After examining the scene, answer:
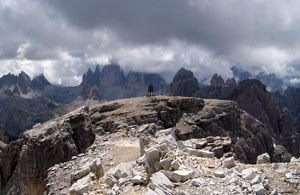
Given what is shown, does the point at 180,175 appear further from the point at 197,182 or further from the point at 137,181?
the point at 137,181

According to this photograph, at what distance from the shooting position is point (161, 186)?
11.8 meters

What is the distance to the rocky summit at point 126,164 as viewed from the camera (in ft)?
40.3

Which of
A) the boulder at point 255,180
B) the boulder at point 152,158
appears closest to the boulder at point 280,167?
the boulder at point 255,180

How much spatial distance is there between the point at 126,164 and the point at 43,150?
13.5 m

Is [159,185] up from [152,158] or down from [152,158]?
down

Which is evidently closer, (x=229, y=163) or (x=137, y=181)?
(x=137, y=181)

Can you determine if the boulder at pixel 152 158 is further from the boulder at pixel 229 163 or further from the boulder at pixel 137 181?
the boulder at pixel 229 163

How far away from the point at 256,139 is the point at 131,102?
53.5 m

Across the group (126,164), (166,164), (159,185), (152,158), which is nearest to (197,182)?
(159,185)

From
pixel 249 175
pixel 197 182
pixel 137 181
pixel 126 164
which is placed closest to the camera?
pixel 197 182

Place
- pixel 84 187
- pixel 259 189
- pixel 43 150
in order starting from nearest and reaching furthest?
pixel 259 189, pixel 84 187, pixel 43 150

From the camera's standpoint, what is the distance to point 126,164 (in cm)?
1950

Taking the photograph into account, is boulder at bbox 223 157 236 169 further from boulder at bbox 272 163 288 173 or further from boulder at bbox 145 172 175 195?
boulder at bbox 145 172 175 195

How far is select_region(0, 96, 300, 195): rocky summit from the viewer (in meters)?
12.3
